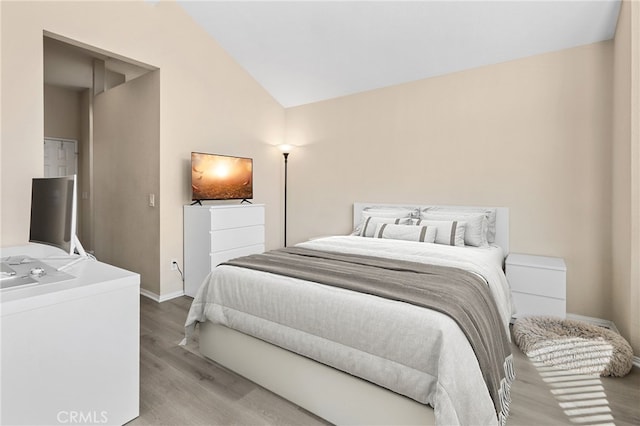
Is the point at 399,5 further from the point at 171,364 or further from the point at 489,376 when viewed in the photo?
the point at 171,364

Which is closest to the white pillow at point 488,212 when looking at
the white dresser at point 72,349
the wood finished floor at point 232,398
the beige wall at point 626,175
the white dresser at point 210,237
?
the beige wall at point 626,175

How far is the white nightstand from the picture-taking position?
2.76 meters

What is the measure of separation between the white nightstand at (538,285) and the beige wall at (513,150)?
15.1 inches

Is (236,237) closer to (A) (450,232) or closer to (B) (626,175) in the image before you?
(A) (450,232)

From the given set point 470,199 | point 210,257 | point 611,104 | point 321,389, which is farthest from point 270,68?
point 321,389

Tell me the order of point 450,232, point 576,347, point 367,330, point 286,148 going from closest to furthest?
point 367,330
point 576,347
point 450,232
point 286,148

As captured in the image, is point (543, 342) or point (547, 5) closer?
point (543, 342)

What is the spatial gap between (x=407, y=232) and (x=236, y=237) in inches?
75.8

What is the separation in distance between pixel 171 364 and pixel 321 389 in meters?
1.14

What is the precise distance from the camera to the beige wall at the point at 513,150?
2926 millimetres

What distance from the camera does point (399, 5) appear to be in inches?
119

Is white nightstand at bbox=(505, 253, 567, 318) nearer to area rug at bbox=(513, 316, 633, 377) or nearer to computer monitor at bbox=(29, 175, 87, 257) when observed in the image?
area rug at bbox=(513, 316, 633, 377)

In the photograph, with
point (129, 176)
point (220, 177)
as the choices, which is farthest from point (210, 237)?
point (129, 176)

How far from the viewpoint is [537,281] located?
A: 9.34ft
